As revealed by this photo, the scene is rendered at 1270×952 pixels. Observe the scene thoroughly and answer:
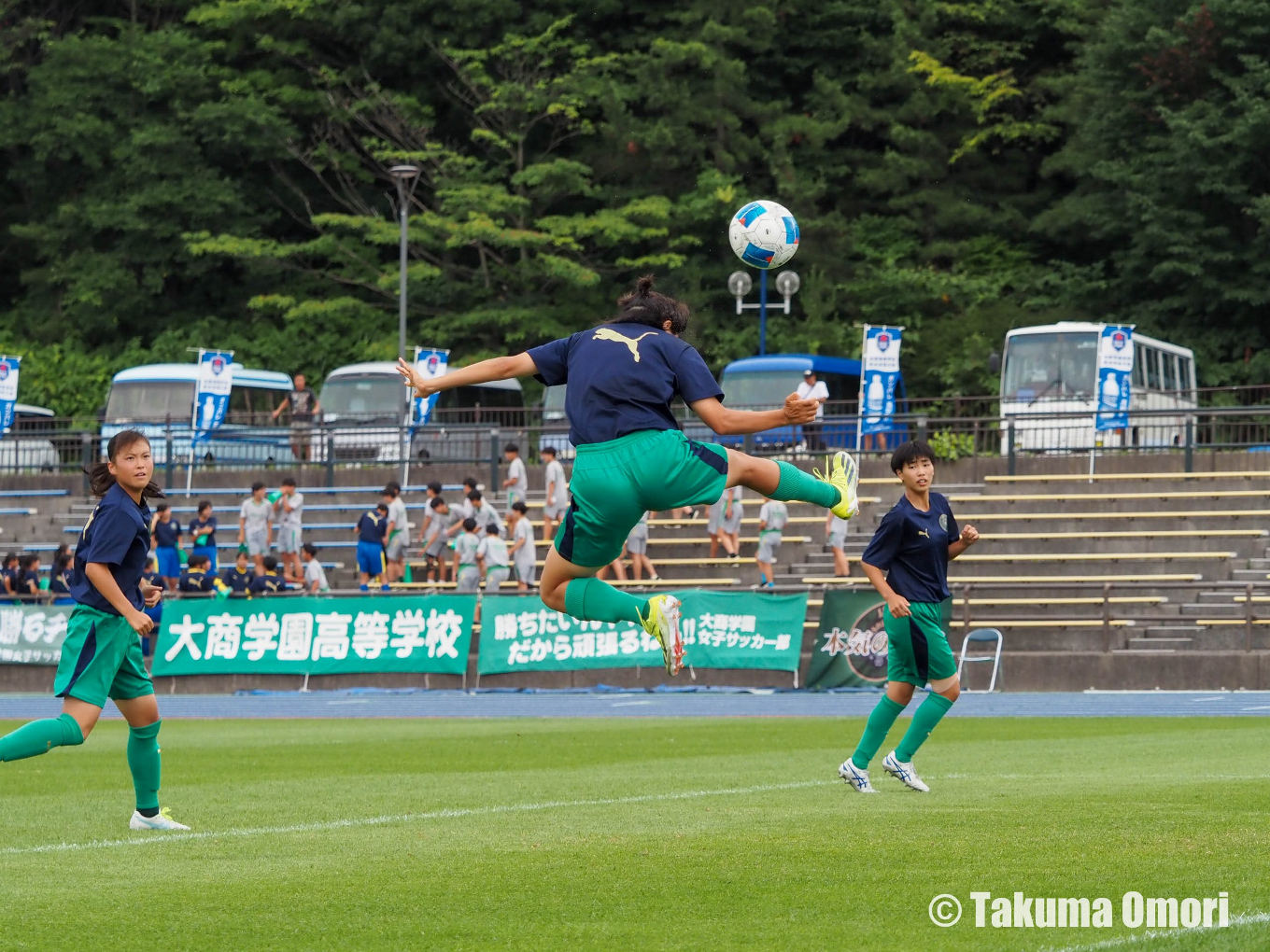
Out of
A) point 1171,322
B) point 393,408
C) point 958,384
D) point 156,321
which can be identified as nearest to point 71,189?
point 156,321

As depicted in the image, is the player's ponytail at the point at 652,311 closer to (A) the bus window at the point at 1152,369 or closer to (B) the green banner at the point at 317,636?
(B) the green banner at the point at 317,636

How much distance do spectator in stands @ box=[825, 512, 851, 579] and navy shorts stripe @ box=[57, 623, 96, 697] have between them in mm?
18753

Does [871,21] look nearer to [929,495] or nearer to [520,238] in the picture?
[520,238]

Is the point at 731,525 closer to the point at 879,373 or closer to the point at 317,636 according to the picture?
the point at 879,373

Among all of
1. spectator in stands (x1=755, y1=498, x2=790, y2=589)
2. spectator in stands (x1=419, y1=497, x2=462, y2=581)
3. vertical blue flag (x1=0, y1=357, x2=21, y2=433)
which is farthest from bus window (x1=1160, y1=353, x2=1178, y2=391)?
vertical blue flag (x1=0, y1=357, x2=21, y2=433)

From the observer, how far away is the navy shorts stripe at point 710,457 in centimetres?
820

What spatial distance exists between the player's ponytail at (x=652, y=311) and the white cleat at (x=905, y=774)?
3135 millimetres

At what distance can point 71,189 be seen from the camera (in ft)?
Result: 178

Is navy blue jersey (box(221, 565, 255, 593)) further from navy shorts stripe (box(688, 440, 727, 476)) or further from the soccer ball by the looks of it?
navy shorts stripe (box(688, 440, 727, 476))

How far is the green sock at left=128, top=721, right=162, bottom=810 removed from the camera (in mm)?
8703

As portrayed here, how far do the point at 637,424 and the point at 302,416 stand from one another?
100ft

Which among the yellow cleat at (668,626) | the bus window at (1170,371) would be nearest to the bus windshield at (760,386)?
the bus window at (1170,371)

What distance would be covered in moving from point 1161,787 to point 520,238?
125 ft

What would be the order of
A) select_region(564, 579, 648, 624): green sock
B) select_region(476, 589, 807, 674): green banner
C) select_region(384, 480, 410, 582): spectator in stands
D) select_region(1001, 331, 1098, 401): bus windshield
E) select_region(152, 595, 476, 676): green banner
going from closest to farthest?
select_region(564, 579, 648, 624): green sock → select_region(476, 589, 807, 674): green banner → select_region(152, 595, 476, 676): green banner → select_region(384, 480, 410, 582): spectator in stands → select_region(1001, 331, 1098, 401): bus windshield
